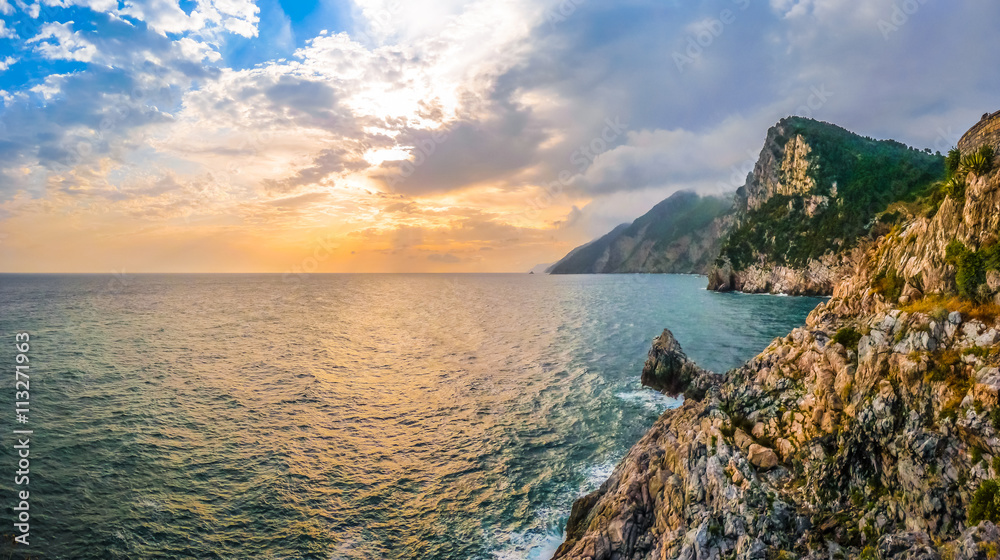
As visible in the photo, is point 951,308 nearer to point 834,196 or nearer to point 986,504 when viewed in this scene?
point 986,504

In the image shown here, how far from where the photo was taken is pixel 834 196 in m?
133

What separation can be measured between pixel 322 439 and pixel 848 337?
1355 inches

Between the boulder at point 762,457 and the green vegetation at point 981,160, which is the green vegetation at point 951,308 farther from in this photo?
the boulder at point 762,457

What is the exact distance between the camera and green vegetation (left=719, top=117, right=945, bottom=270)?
121 meters

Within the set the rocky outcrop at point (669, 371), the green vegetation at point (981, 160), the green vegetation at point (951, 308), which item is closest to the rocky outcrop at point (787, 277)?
the rocky outcrop at point (669, 371)

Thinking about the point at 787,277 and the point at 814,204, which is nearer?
the point at 787,277

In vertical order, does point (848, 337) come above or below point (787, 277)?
below

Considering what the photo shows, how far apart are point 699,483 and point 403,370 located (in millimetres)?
42473

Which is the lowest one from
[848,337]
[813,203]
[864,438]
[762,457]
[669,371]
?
[669,371]

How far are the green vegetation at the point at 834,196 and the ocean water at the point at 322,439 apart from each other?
74.5m

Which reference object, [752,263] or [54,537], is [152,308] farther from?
[752,263]

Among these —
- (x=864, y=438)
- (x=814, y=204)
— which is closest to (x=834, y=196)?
(x=814, y=204)

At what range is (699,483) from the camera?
16.6 meters

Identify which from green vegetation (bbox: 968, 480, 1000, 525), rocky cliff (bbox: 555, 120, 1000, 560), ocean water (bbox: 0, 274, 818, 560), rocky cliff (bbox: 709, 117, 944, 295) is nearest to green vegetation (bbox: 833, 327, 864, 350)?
rocky cliff (bbox: 555, 120, 1000, 560)
